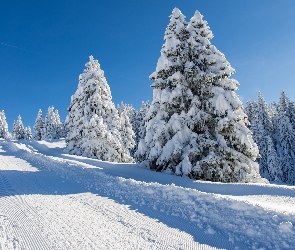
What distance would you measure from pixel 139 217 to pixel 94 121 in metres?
21.4

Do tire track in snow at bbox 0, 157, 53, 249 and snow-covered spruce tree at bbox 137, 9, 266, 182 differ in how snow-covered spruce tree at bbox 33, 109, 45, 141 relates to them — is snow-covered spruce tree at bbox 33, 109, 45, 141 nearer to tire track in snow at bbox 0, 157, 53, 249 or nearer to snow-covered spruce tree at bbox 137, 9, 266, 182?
snow-covered spruce tree at bbox 137, 9, 266, 182

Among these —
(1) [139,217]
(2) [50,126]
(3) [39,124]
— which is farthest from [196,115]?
(3) [39,124]

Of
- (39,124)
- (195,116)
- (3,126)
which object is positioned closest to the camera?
(195,116)

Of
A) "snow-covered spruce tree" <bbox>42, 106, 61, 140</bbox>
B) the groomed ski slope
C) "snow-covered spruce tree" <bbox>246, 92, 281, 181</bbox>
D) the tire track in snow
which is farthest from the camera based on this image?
"snow-covered spruce tree" <bbox>42, 106, 61, 140</bbox>

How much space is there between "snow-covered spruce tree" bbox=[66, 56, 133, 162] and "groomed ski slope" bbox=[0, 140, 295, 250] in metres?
16.6

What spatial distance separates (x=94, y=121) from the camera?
27531mm

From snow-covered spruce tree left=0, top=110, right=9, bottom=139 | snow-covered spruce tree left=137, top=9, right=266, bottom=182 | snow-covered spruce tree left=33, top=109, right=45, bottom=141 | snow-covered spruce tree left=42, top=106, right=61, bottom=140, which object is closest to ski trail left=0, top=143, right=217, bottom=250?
snow-covered spruce tree left=137, top=9, right=266, bottom=182

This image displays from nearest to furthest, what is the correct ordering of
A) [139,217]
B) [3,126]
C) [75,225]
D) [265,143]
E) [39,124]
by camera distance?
[75,225], [139,217], [265,143], [39,124], [3,126]

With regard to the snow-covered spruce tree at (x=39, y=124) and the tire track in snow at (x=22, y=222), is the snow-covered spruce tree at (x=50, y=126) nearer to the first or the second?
the snow-covered spruce tree at (x=39, y=124)

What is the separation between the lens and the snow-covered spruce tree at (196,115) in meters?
14.6

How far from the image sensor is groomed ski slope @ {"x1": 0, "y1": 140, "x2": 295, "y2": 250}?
5.32m

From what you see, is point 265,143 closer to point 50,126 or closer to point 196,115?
point 196,115

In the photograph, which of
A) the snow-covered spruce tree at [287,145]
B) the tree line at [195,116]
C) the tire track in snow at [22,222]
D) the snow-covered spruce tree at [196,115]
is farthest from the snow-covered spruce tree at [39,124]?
the tire track in snow at [22,222]

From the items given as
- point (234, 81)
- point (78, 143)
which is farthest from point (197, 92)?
point (78, 143)
